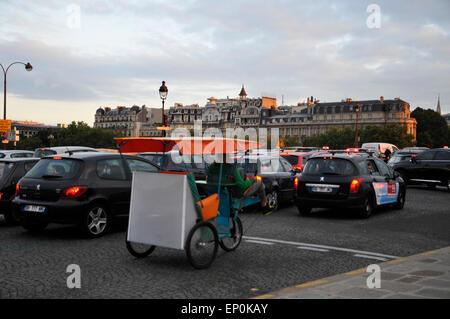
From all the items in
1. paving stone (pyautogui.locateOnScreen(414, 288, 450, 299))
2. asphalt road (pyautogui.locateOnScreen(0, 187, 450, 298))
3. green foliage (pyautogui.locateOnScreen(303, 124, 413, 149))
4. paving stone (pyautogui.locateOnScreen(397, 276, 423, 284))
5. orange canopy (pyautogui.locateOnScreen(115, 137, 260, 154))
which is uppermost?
green foliage (pyautogui.locateOnScreen(303, 124, 413, 149))

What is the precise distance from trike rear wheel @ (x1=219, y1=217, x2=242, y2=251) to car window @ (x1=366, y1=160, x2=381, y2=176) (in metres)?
5.96

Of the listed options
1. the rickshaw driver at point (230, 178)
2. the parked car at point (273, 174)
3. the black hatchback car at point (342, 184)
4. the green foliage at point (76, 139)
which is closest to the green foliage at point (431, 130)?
the green foliage at point (76, 139)

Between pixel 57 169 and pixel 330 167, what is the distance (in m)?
6.70

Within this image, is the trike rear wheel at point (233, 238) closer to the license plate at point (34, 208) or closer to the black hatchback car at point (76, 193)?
the black hatchback car at point (76, 193)

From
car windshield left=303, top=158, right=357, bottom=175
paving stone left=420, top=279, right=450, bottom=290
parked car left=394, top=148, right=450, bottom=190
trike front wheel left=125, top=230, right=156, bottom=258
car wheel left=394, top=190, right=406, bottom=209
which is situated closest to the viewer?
paving stone left=420, top=279, right=450, bottom=290

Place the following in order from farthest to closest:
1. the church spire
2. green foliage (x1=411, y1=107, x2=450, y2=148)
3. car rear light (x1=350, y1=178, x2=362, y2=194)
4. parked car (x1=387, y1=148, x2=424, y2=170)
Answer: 1. the church spire
2. green foliage (x1=411, y1=107, x2=450, y2=148)
3. parked car (x1=387, y1=148, x2=424, y2=170)
4. car rear light (x1=350, y1=178, x2=362, y2=194)

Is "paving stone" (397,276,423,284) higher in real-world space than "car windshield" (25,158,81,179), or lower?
lower

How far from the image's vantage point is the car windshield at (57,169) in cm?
958

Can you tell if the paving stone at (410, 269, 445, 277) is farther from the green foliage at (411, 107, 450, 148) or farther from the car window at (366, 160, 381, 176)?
the green foliage at (411, 107, 450, 148)

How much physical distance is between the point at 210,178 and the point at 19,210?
4.07m

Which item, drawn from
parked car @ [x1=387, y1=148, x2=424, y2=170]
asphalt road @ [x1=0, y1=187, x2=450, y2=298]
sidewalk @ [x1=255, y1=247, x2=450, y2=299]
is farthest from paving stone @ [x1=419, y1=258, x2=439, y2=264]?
parked car @ [x1=387, y1=148, x2=424, y2=170]

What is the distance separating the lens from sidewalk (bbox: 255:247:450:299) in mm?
5457
